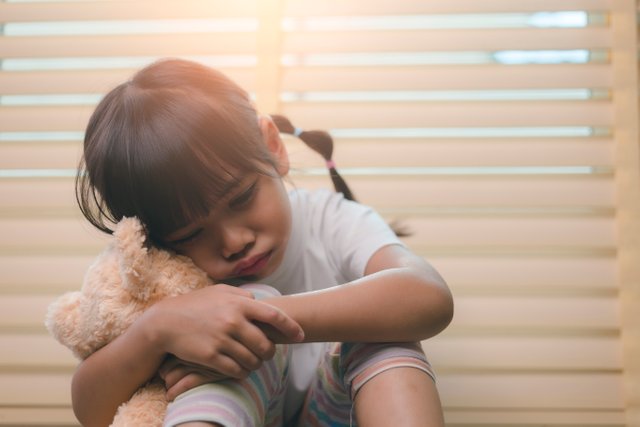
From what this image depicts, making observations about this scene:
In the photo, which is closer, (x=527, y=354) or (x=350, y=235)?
(x=350, y=235)

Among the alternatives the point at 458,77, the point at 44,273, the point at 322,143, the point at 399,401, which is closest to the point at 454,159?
the point at 458,77

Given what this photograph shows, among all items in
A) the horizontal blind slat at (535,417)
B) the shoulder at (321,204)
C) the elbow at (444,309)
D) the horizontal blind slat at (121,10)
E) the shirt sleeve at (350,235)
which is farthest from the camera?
the horizontal blind slat at (121,10)

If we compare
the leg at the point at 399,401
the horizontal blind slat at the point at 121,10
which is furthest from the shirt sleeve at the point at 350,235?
the horizontal blind slat at the point at 121,10

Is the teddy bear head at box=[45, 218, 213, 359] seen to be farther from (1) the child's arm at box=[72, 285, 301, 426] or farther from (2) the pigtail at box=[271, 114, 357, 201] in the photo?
(2) the pigtail at box=[271, 114, 357, 201]

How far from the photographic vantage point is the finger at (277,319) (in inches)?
26.1

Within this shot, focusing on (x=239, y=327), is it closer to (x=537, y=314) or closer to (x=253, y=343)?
(x=253, y=343)

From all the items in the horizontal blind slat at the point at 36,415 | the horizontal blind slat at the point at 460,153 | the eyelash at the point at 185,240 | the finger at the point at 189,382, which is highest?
the horizontal blind slat at the point at 460,153

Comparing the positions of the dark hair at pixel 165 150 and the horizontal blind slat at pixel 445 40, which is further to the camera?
the horizontal blind slat at pixel 445 40

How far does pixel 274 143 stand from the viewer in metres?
0.92

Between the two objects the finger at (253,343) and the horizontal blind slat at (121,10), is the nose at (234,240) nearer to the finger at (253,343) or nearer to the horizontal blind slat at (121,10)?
the finger at (253,343)

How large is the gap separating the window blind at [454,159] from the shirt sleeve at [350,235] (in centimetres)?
19

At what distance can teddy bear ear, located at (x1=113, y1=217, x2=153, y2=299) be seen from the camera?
2.29ft

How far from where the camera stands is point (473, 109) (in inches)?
46.4

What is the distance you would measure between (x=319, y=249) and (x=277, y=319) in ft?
1.08
